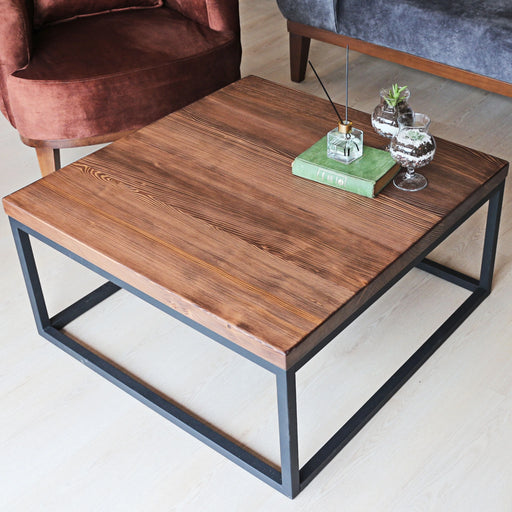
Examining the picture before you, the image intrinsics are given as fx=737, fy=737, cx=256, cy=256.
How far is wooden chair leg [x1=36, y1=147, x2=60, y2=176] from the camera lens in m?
2.24

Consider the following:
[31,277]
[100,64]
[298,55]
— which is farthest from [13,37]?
Result: [298,55]

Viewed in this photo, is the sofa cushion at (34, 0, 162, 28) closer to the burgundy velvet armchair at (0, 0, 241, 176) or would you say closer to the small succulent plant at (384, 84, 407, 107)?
the burgundy velvet armchair at (0, 0, 241, 176)

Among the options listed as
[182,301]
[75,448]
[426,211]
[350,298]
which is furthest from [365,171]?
[75,448]

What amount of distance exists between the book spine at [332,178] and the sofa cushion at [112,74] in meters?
0.76

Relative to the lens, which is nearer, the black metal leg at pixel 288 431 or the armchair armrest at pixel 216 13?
the black metal leg at pixel 288 431

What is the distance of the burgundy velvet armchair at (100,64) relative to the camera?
82.3 inches

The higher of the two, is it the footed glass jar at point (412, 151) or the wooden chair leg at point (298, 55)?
the footed glass jar at point (412, 151)

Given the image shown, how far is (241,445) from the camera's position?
1.53m

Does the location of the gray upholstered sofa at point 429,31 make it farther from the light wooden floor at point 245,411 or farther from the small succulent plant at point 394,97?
the small succulent plant at point 394,97

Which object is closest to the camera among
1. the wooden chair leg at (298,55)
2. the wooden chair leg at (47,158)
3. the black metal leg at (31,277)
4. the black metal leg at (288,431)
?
the black metal leg at (288,431)

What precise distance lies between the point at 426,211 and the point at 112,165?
0.70 meters

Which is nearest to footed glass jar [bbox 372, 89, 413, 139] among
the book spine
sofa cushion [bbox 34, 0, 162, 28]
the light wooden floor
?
the book spine

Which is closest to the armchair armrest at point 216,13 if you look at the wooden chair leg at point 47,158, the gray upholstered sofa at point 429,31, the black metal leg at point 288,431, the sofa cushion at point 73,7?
the sofa cushion at point 73,7

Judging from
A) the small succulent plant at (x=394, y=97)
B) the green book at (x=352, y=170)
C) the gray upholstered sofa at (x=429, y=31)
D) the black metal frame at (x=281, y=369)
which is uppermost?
the small succulent plant at (x=394, y=97)
